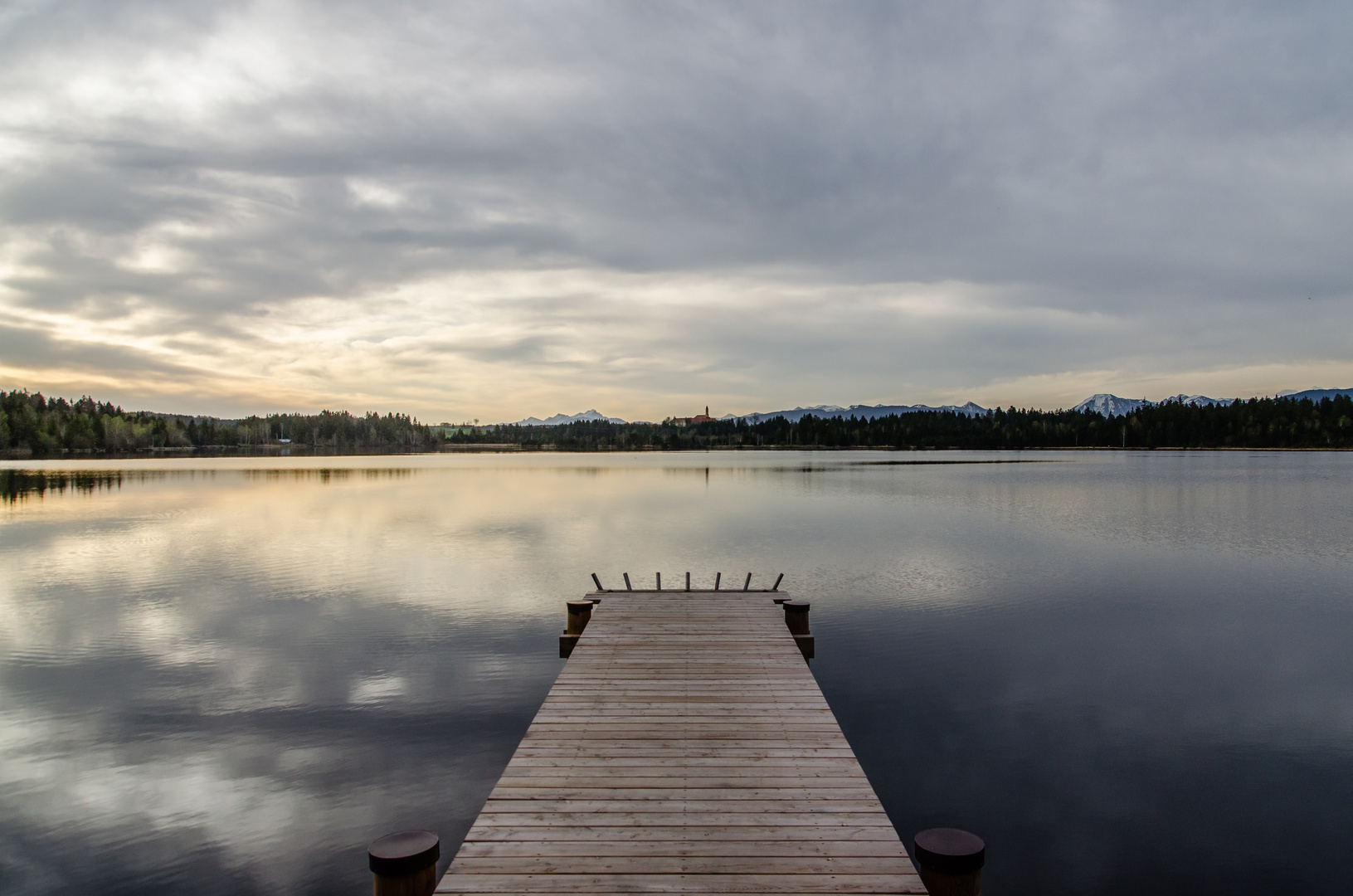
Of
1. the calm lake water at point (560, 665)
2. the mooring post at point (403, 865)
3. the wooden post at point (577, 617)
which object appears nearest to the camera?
the mooring post at point (403, 865)

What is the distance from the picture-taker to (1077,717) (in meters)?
11.7

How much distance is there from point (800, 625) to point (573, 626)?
4559 mm

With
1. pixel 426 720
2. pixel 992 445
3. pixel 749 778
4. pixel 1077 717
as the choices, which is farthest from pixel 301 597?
pixel 992 445

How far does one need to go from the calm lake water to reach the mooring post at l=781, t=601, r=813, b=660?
0.58 metres

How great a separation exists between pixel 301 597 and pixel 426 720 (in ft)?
38.2

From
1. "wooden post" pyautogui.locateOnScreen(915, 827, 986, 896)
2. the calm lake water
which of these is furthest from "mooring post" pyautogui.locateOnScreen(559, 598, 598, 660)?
"wooden post" pyautogui.locateOnScreen(915, 827, 986, 896)

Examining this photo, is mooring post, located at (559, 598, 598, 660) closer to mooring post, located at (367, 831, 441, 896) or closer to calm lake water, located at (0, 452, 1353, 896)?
calm lake water, located at (0, 452, 1353, 896)

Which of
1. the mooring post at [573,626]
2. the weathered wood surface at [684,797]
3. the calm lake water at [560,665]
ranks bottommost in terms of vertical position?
→ the calm lake water at [560,665]

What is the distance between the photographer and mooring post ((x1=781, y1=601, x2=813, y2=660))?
14.1 metres

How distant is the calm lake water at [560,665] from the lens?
8273mm

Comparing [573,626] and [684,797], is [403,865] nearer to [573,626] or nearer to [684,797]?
[684,797]

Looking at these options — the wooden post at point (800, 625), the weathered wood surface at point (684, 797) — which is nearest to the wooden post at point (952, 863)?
the weathered wood surface at point (684, 797)

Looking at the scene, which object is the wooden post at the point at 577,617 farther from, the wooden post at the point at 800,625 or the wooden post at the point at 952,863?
the wooden post at the point at 952,863

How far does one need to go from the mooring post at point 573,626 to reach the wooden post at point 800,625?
4065 millimetres
